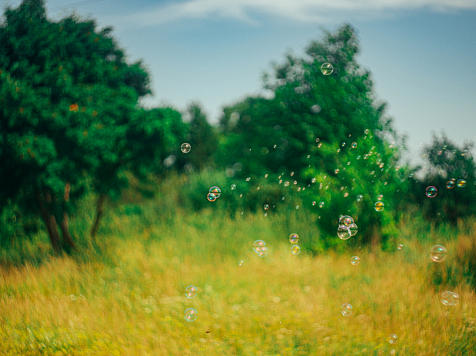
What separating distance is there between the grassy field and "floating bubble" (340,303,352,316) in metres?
0.07

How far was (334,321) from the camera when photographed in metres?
4.93

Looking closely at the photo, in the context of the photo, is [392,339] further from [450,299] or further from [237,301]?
[237,301]

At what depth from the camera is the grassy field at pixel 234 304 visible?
447 cm

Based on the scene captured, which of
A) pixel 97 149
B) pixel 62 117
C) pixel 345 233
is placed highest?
pixel 62 117

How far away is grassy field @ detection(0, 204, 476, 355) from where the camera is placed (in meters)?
4.47

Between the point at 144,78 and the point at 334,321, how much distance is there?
9071mm

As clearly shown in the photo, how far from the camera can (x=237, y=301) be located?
5.70 metres

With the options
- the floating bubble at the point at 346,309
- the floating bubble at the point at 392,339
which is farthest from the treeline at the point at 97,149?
the floating bubble at the point at 392,339

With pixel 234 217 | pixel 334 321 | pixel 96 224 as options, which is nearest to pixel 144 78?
pixel 96 224

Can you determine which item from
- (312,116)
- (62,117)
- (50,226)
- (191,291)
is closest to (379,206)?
(191,291)

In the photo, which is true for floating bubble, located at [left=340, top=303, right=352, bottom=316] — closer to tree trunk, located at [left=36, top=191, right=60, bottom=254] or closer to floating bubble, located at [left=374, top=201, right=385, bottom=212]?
floating bubble, located at [left=374, top=201, right=385, bottom=212]

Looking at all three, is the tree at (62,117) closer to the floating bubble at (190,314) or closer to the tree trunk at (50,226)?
the tree trunk at (50,226)

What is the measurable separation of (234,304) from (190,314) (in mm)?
738

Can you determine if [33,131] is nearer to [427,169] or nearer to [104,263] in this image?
[104,263]
